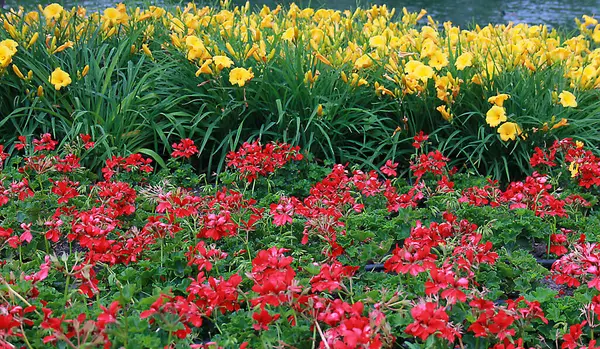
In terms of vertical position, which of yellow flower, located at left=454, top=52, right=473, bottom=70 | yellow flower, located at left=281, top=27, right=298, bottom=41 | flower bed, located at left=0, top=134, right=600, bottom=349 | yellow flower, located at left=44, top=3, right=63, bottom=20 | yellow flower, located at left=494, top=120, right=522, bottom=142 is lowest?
flower bed, located at left=0, top=134, right=600, bottom=349

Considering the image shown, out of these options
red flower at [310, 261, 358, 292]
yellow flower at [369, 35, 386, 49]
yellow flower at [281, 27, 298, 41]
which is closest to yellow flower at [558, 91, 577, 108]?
yellow flower at [369, 35, 386, 49]

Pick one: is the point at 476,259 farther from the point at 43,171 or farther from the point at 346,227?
the point at 43,171

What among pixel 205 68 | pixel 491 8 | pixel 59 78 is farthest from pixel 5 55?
pixel 491 8

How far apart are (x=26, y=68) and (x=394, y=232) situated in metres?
2.34

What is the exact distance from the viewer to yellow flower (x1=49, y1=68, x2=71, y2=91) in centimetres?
371

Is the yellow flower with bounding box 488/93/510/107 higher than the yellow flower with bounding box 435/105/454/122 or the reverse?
higher

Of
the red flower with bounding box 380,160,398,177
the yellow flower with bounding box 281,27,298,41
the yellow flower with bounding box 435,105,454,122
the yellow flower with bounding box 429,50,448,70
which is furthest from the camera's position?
the yellow flower with bounding box 281,27,298,41

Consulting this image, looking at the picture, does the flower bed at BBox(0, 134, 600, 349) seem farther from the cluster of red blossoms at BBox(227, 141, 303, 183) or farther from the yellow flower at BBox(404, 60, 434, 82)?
the yellow flower at BBox(404, 60, 434, 82)

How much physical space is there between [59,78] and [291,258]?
7.42ft

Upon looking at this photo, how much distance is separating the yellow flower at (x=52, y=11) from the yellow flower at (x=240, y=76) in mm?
1330

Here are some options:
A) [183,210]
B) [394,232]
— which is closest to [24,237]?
[183,210]

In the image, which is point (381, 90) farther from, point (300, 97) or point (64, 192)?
point (64, 192)

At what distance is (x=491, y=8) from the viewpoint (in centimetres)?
1216

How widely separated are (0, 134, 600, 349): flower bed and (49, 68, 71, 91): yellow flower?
13.1 inches
